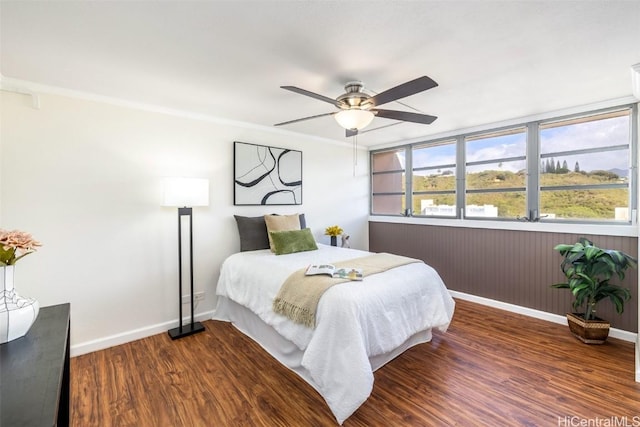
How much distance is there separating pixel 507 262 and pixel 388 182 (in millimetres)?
2184

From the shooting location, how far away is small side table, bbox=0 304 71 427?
0.81 metres

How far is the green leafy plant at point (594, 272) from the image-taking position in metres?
2.56

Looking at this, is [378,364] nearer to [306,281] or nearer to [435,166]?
[306,281]

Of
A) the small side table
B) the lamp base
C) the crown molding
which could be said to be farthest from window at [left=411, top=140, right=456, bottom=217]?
the small side table

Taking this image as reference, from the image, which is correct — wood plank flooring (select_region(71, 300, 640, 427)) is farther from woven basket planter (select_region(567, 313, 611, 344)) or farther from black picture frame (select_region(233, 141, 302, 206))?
black picture frame (select_region(233, 141, 302, 206))

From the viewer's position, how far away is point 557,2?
1475 millimetres

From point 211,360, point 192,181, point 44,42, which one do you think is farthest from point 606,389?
point 44,42

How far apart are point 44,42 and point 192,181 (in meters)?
1.38

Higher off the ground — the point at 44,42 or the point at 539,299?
the point at 44,42

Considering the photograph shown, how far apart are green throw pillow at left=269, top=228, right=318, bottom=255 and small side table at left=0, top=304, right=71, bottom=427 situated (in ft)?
6.51

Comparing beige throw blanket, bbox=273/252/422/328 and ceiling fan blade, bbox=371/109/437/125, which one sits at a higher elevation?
ceiling fan blade, bbox=371/109/437/125

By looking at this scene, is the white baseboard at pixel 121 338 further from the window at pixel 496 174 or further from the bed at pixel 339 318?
the window at pixel 496 174

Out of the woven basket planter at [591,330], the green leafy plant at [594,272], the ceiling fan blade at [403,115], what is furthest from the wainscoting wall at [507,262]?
the ceiling fan blade at [403,115]

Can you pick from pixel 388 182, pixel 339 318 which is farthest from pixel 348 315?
pixel 388 182
